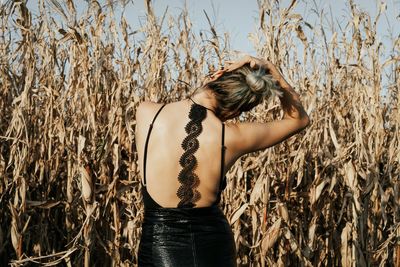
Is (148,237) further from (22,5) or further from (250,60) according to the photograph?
(22,5)

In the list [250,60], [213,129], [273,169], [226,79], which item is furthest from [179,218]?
[273,169]

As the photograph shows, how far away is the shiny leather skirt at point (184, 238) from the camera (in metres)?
1.81

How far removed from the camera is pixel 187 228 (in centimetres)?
181

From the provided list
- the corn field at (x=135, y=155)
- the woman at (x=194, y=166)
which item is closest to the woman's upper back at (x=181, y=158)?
the woman at (x=194, y=166)

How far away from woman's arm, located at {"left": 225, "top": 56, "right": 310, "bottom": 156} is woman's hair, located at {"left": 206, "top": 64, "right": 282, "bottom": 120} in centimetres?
7

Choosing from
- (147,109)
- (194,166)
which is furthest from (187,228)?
(147,109)

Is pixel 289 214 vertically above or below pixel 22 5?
below

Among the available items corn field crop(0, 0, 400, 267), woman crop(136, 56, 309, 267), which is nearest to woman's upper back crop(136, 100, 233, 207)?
woman crop(136, 56, 309, 267)

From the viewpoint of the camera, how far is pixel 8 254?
3207 millimetres

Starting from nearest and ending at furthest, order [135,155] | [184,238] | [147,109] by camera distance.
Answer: [184,238]
[147,109]
[135,155]

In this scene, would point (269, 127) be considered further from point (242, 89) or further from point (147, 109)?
point (147, 109)

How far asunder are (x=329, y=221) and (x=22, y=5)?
2018 mm

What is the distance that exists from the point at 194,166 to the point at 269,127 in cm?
29

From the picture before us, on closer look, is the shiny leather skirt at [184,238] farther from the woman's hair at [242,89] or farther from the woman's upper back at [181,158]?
the woman's hair at [242,89]
